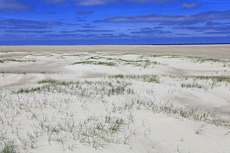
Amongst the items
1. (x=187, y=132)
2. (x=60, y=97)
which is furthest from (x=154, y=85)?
(x=187, y=132)

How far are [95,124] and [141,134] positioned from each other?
103 centimetres

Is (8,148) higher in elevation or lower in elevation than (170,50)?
lower

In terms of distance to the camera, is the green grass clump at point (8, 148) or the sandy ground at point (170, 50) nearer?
the green grass clump at point (8, 148)

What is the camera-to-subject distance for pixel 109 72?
15.0 meters

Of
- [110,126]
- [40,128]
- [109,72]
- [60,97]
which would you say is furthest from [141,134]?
[109,72]

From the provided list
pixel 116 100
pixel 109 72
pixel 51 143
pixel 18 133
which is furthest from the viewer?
pixel 109 72

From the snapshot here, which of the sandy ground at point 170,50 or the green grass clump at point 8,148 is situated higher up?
the sandy ground at point 170,50

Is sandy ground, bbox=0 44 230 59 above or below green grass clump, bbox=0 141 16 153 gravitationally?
above

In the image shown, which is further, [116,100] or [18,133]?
[116,100]

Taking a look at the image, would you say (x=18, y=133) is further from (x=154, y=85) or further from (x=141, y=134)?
(x=154, y=85)

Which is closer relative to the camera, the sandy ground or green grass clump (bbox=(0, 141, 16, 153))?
green grass clump (bbox=(0, 141, 16, 153))

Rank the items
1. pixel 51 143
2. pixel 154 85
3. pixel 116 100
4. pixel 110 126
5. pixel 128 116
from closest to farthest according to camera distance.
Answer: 1. pixel 51 143
2. pixel 110 126
3. pixel 128 116
4. pixel 116 100
5. pixel 154 85

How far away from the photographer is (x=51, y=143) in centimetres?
324

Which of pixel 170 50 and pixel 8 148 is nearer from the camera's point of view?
pixel 8 148
